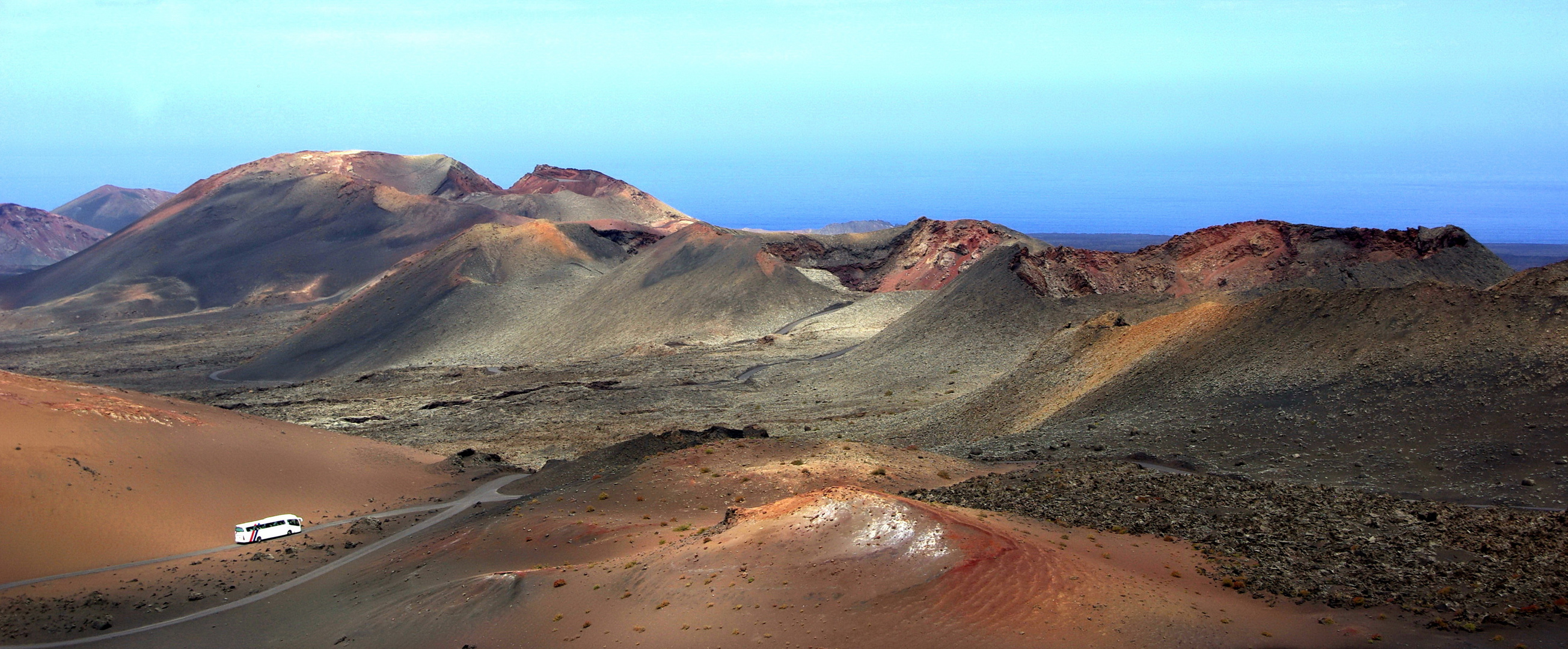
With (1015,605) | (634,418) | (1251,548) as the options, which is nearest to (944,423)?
(634,418)

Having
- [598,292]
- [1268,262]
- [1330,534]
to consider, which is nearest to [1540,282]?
[1330,534]

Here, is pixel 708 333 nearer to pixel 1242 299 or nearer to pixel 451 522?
pixel 1242 299

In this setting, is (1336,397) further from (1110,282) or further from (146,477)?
(146,477)

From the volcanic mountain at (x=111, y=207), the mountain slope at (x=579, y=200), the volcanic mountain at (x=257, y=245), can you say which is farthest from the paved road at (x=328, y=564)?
the volcanic mountain at (x=111, y=207)

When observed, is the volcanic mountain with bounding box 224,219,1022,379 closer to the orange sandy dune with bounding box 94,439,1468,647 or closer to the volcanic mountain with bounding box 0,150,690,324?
the volcanic mountain with bounding box 0,150,690,324

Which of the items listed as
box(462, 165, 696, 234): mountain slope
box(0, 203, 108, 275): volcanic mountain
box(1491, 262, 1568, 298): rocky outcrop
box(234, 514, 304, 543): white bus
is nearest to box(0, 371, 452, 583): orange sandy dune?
box(234, 514, 304, 543): white bus

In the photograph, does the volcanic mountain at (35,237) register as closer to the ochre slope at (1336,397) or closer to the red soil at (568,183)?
the red soil at (568,183)
